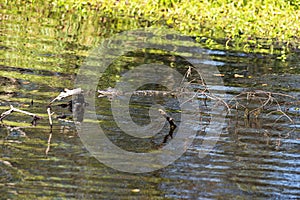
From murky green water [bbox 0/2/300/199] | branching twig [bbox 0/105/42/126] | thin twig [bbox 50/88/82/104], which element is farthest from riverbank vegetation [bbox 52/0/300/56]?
branching twig [bbox 0/105/42/126]

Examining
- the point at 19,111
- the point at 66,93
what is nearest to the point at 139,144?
the point at 66,93

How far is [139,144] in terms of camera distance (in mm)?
7930

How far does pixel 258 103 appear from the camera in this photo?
10281 mm

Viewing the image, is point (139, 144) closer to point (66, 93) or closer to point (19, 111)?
point (66, 93)

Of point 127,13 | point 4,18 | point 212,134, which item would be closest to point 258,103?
point 212,134

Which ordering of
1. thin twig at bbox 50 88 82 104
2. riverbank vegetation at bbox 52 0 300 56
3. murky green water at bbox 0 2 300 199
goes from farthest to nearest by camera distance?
riverbank vegetation at bbox 52 0 300 56, thin twig at bbox 50 88 82 104, murky green water at bbox 0 2 300 199

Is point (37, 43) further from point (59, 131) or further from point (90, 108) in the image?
point (59, 131)

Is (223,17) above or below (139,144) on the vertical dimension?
below

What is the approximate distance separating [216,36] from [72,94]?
26.3 feet

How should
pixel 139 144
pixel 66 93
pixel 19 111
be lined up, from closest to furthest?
pixel 139 144, pixel 19 111, pixel 66 93

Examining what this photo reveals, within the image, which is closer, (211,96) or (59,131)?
(59,131)

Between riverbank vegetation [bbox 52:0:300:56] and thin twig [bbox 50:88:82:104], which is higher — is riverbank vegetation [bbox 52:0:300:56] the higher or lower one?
the lower one

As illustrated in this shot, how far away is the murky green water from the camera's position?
655cm

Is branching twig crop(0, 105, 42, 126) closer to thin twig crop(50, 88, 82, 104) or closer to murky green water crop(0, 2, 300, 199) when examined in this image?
murky green water crop(0, 2, 300, 199)
